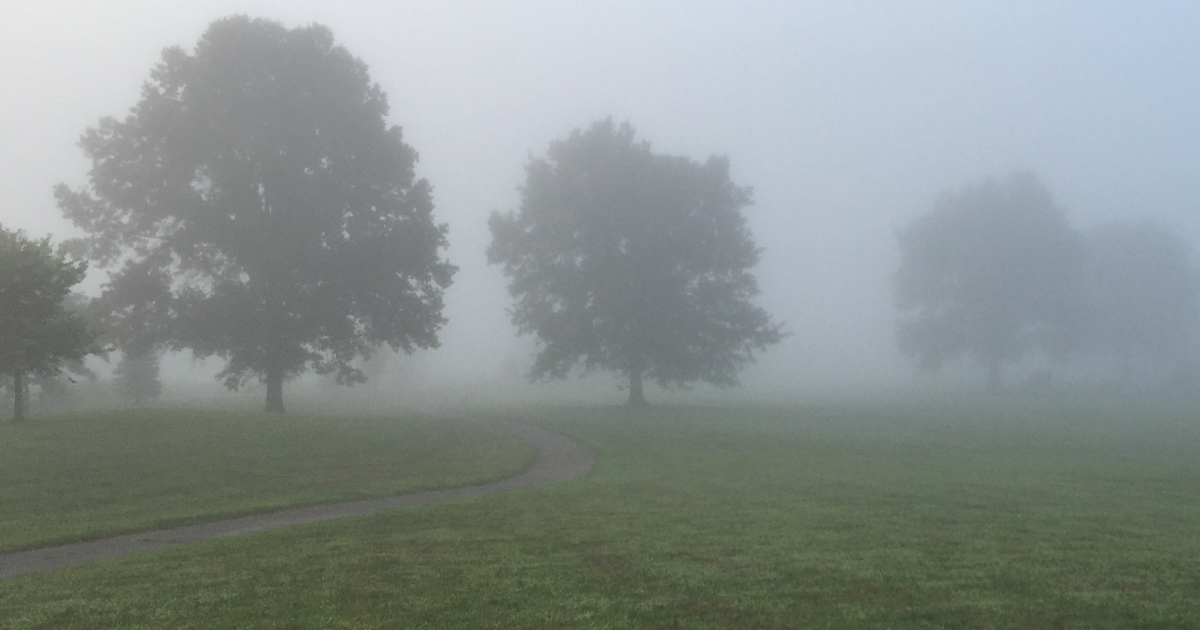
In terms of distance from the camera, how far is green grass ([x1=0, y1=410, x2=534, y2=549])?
Result: 709 inches

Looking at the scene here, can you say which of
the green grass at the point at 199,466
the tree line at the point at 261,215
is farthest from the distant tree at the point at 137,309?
the green grass at the point at 199,466

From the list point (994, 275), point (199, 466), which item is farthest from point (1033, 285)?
point (199, 466)

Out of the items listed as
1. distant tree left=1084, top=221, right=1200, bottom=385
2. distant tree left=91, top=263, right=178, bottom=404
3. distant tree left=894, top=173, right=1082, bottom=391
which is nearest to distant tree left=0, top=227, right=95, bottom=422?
distant tree left=91, top=263, right=178, bottom=404

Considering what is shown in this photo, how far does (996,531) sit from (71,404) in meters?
58.9

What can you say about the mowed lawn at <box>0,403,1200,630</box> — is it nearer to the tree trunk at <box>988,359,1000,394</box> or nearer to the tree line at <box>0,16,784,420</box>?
the tree line at <box>0,16,784,420</box>

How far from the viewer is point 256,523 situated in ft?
57.1

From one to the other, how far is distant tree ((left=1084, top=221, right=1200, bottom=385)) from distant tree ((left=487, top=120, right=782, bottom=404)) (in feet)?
153

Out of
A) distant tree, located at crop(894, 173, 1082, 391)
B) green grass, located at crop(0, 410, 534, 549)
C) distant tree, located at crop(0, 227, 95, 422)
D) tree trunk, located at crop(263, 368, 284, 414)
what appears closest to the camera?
green grass, located at crop(0, 410, 534, 549)

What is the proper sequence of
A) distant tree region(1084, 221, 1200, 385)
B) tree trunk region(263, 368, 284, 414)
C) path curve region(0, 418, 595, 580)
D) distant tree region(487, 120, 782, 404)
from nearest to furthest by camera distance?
1. path curve region(0, 418, 595, 580)
2. tree trunk region(263, 368, 284, 414)
3. distant tree region(487, 120, 782, 404)
4. distant tree region(1084, 221, 1200, 385)

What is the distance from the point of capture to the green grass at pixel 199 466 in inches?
709

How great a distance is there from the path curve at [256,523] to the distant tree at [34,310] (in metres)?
14.2

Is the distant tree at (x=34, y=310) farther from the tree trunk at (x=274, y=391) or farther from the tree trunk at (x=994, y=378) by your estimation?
the tree trunk at (x=994, y=378)

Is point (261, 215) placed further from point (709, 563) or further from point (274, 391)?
point (709, 563)

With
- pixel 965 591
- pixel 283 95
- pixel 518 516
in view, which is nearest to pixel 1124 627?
pixel 965 591
